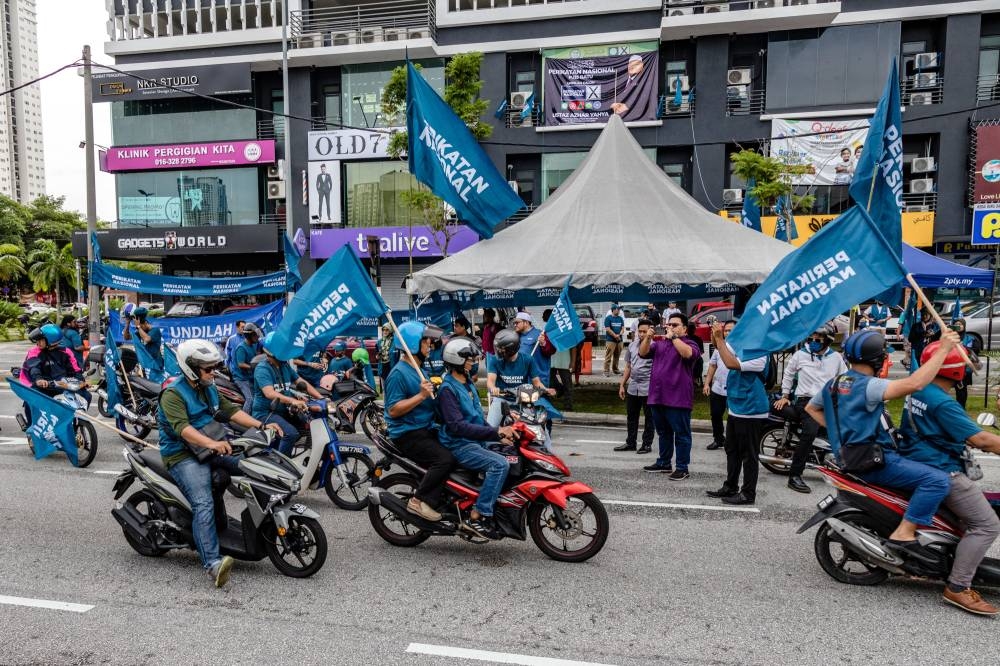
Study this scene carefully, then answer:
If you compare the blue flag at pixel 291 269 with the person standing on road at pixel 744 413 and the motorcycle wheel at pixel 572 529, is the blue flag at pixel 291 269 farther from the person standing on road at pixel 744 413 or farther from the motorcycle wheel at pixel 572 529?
the motorcycle wheel at pixel 572 529

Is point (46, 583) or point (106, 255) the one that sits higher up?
point (106, 255)

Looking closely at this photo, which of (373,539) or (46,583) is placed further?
(373,539)

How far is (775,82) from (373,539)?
25650mm

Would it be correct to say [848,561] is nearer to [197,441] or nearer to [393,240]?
[197,441]

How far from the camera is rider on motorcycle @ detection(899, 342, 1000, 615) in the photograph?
4.39 m

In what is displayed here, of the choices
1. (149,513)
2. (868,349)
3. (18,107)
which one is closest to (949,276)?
(868,349)

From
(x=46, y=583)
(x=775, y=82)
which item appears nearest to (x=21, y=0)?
(x=775, y=82)

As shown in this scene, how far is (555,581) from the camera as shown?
5.04m

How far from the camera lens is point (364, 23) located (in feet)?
96.0

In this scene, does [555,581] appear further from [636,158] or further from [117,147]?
[117,147]

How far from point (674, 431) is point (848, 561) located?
2994 mm

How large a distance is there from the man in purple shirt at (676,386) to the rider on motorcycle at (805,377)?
1114 millimetres

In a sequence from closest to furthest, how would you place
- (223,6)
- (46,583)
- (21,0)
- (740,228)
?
(46,583)
(740,228)
(223,6)
(21,0)

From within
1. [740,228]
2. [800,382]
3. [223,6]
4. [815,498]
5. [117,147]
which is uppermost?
[223,6]
